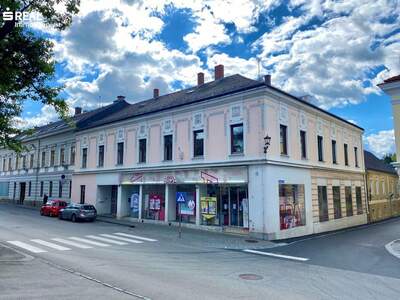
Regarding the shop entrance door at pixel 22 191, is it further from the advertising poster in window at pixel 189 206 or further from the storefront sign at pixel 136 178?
the advertising poster in window at pixel 189 206

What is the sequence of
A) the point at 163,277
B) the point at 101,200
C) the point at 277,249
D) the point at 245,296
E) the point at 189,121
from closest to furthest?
the point at 245,296, the point at 163,277, the point at 277,249, the point at 189,121, the point at 101,200

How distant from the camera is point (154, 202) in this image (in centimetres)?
2391

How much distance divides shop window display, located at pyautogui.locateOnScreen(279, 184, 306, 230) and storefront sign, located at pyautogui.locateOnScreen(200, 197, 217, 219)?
4.08 meters

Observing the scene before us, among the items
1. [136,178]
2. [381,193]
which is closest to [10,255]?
[136,178]

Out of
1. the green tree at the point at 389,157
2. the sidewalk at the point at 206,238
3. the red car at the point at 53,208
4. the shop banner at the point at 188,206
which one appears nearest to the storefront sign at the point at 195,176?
the shop banner at the point at 188,206

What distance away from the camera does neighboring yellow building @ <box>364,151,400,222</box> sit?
33094mm

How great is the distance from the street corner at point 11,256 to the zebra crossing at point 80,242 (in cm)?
70

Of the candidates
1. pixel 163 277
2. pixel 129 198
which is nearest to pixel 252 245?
pixel 163 277

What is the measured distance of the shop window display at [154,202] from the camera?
23344mm

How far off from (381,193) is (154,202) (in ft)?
90.4

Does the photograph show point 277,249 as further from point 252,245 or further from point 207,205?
point 207,205

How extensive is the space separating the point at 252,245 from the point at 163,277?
7702 mm

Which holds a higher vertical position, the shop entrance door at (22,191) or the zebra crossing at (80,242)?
the shop entrance door at (22,191)

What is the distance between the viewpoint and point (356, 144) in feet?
99.7
